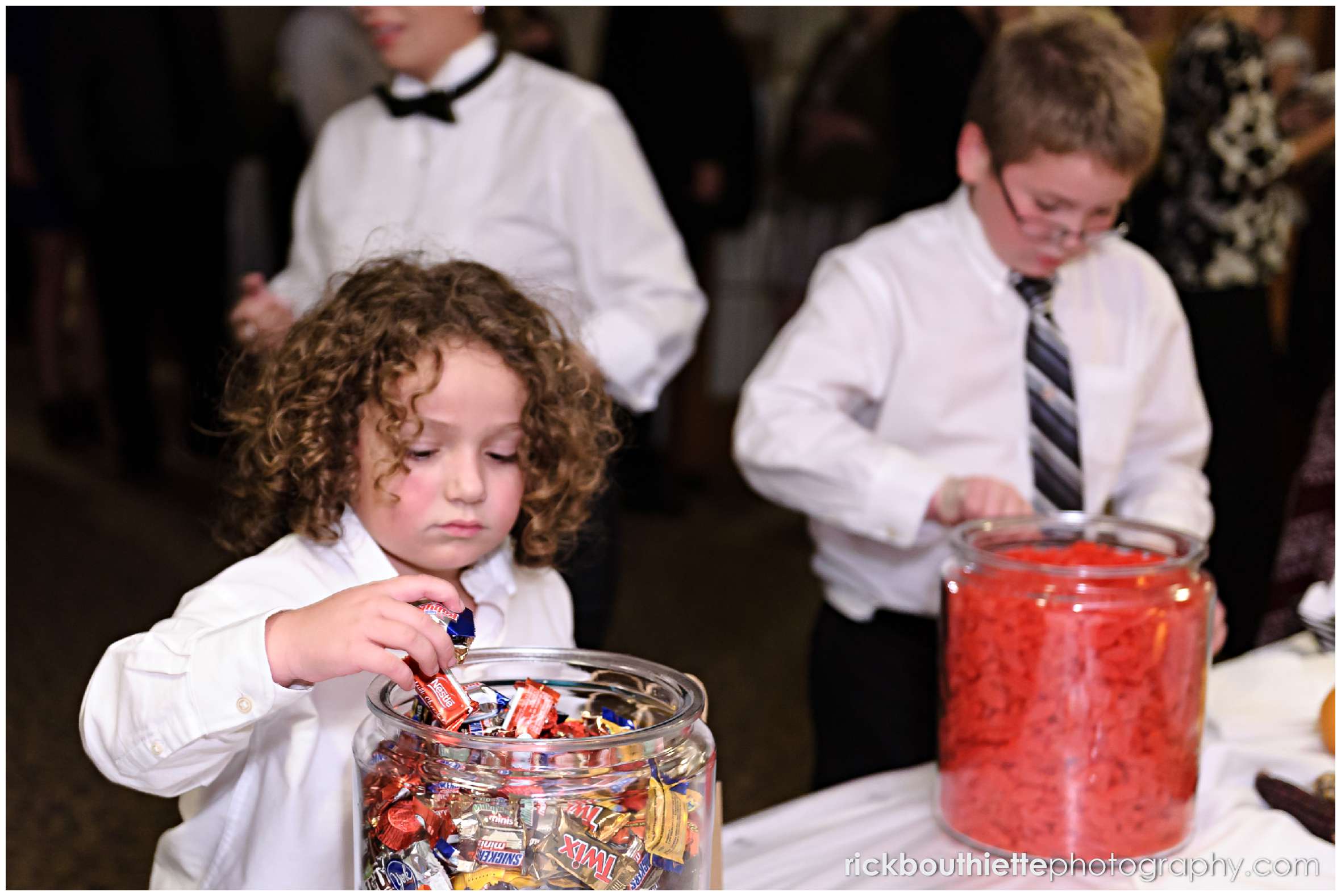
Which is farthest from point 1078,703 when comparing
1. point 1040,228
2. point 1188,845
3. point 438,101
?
point 438,101

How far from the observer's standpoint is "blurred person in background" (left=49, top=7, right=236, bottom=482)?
412cm

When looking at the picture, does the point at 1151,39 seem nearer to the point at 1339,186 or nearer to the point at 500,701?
the point at 1339,186

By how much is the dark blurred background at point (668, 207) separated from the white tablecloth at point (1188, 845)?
1263 millimetres

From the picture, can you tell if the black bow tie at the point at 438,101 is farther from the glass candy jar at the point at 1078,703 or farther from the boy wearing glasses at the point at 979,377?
the glass candy jar at the point at 1078,703

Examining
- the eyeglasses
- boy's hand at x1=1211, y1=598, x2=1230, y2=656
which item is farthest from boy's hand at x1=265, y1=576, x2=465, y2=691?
the eyeglasses

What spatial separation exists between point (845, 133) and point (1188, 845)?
11.5 ft

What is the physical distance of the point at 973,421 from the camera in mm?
1638

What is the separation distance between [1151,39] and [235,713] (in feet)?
9.76

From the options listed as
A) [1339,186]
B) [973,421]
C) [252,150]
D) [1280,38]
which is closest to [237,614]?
[973,421]

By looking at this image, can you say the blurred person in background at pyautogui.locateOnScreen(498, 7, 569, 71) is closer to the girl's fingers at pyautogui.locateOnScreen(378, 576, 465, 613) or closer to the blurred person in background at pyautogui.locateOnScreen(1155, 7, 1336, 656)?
the blurred person in background at pyautogui.locateOnScreen(1155, 7, 1336, 656)

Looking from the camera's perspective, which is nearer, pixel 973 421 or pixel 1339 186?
pixel 1339 186

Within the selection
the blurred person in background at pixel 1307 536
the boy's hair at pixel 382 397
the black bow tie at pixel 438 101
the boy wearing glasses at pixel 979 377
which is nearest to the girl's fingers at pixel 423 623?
the boy's hair at pixel 382 397

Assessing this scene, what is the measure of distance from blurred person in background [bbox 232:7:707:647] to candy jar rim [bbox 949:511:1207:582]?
649 millimetres

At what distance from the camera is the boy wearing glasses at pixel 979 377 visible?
148cm
